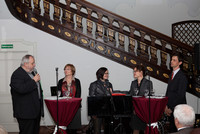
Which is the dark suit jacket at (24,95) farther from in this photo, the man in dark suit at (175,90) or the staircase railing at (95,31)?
the staircase railing at (95,31)

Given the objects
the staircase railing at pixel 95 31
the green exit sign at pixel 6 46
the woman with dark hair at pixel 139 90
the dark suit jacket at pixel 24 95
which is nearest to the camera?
the dark suit jacket at pixel 24 95

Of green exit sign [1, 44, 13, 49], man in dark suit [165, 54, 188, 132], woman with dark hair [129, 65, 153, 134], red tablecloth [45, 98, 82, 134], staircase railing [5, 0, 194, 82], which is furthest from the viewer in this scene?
green exit sign [1, 44, 13, 49]

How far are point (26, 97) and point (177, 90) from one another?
2.59m

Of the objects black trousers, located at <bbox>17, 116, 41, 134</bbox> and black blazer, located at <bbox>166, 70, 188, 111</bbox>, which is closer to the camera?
black trousers, located at <bbox>17, 116, 41, 134</bbox>

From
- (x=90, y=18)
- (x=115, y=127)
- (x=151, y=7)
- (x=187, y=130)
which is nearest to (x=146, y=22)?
(x=151, y=7)

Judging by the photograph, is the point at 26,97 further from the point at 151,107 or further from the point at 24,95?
the point at 151,107

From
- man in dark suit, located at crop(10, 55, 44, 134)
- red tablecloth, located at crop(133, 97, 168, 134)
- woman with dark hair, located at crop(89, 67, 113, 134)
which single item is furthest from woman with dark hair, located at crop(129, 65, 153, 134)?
man in dark suit, located at crop(10, 55, 44, 134)

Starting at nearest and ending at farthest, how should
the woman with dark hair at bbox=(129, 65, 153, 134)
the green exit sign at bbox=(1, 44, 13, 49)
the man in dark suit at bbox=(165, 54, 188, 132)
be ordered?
the man in dark suit at bbox=(165, 54, 188, 132) < the woman with dark hair at bbox=(129, 65, 153, 134) < the green exit sign at bbox=(1, 44, 13, 49)

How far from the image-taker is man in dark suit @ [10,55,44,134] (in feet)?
13.9

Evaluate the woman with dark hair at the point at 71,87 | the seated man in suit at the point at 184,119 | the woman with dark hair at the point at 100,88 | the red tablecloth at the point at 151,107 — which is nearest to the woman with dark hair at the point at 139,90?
Result: the red tablecloth at the point at 151,107

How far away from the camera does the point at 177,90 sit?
16.6 feet

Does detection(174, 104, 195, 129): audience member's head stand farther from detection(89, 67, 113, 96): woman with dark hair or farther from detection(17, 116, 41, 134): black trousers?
detection(89, 67, 113, 96): woman with dark hair

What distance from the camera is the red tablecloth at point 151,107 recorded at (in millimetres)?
4781

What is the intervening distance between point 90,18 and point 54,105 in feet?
9.13
